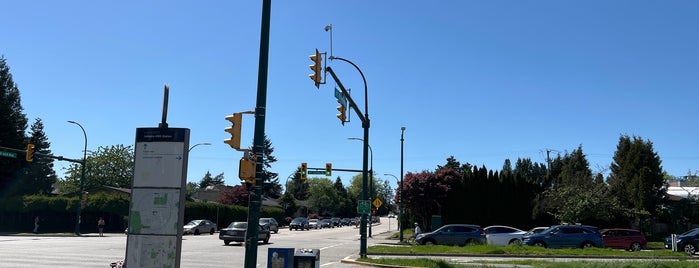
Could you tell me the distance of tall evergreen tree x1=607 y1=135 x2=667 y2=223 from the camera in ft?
145

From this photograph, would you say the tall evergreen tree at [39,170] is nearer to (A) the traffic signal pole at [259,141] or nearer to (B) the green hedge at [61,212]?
(B) the green hedge at [61,212]

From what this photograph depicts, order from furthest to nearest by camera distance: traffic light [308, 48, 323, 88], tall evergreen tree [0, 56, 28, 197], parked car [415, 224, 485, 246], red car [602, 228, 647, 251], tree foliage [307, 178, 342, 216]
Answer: tree foliage [307, 178, 342, 216] → tall evergreen tree [0, 56, 28, 197] → red car [602, 228, 647, 251] → parked car [415, 224, 485, 246] → traffic light [308, 48, 323, 88]

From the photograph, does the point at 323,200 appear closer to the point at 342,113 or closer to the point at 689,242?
the point at 689,242

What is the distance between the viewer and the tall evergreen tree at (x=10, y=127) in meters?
56.5

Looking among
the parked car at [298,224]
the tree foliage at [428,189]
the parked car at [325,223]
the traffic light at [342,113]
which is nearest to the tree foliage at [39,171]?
the parked car at [298,224]

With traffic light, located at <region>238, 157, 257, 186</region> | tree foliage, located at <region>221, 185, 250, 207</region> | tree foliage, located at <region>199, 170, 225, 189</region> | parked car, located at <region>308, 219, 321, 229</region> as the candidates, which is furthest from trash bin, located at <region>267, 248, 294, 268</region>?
tree foliage, located at <region>199, 170, 225, 189</region>

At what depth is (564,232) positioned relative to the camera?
100.0 feet

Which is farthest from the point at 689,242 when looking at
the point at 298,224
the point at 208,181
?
the point at 208,181

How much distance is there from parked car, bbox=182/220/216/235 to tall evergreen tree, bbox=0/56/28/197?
21908 millimetres

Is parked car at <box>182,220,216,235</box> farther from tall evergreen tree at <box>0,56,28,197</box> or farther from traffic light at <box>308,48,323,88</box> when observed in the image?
traffic light at <box>308,48,323,88</box>

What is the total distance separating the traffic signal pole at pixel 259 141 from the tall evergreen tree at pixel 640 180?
4057cm

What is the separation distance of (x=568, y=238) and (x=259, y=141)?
2464cm

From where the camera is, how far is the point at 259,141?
A: 411 inches

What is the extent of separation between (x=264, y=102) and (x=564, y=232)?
24662mm
